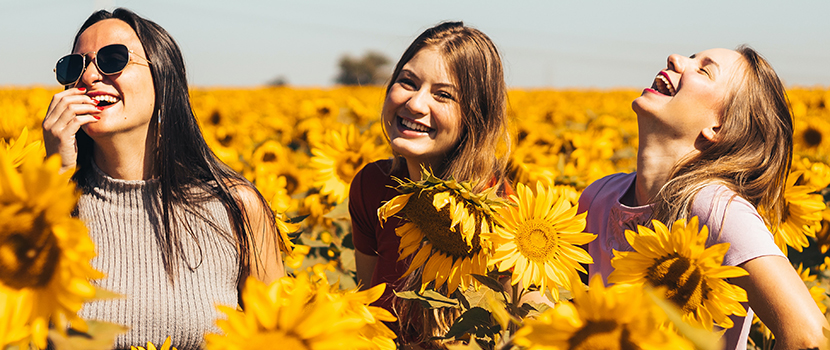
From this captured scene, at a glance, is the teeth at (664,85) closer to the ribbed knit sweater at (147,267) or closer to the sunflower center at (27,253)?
the ribbed knit sweater at (147,267)

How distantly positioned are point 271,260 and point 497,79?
1.02 m

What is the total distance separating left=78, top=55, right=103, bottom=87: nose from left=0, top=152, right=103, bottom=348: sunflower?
1.19 meters

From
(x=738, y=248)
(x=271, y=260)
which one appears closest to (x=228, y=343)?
(x=738, y=248)

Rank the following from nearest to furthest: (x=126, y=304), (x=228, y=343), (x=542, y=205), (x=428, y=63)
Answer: (x=228, y=343)
(x=542, y=205)
(x=126, y=304)
(x=428, y=63)

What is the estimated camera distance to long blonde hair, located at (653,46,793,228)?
1888 millimetres

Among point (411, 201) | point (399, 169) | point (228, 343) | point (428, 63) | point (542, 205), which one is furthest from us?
point (399, 169)

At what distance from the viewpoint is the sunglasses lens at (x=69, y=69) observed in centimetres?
187

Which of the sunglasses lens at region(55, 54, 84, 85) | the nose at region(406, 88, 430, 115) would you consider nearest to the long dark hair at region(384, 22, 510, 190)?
the nose at region(406, 88, 430, 115)

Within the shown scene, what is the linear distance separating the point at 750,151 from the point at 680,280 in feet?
3.27

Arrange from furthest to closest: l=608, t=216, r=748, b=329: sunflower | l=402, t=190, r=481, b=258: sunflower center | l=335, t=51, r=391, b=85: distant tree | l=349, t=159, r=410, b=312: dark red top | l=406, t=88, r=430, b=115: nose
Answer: l=335, t=51, r=391, b=85: distant tree
l=349, t=159, r=410, b=312: dark red top
l=406, t=88, r=430, b=115: nose
l=402, t=190, r=481, b=258: sunflower center
l=608, t=216, r=748, b=329: sunflower

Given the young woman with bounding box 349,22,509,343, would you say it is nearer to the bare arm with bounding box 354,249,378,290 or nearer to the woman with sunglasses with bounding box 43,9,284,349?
the bare arm with bounding box 354,249,378,290

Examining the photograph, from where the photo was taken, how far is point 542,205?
4.57 feet

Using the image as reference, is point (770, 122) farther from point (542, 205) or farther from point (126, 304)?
point (126, 304)

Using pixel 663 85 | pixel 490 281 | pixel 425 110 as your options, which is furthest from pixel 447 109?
pixel 490 281
